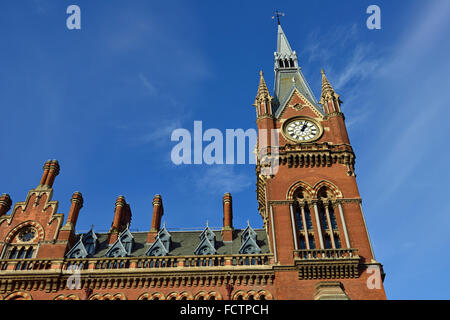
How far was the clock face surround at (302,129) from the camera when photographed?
3731 centimetres

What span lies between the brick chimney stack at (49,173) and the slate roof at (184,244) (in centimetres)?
558

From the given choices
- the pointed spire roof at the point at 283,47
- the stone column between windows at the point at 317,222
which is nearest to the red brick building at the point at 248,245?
the stone column between windows at the point at 317,222

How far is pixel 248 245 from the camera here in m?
32.9

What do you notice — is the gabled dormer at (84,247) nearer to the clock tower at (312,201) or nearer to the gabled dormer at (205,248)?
the gabled dormer at (205,248)

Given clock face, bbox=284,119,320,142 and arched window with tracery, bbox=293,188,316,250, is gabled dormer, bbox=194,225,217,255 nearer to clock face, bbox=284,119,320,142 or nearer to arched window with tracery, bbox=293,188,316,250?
arched window with tracery, bbox=293,188,316,250

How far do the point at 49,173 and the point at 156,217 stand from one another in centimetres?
1033

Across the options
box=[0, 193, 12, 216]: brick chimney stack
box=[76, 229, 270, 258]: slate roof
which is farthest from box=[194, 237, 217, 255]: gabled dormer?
box=[0, 193, 12, 216]: brick chimney stack

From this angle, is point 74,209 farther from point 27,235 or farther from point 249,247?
point 249,247

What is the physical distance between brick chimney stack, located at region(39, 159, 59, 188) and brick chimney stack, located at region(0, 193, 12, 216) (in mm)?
2828

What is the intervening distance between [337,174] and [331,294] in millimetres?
10515
